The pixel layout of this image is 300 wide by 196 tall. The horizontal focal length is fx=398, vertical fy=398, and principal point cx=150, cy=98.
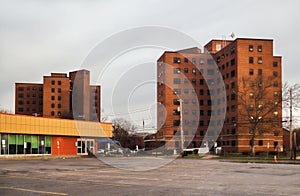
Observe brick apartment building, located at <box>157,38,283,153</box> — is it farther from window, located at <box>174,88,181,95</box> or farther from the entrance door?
the entrance door

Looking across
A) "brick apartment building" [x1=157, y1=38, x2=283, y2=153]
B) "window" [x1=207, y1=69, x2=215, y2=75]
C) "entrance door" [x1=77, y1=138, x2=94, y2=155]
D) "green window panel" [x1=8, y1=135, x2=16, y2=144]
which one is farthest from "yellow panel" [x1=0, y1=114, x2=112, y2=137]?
"window" [x1=207, y1=69, x2=215, y2=75]

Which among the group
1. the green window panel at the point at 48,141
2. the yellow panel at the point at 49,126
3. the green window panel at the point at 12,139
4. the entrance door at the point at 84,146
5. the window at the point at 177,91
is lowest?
the entrance door at the point at 84,146

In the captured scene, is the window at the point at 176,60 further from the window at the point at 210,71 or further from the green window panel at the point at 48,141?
the green window panel at the point at 48,141

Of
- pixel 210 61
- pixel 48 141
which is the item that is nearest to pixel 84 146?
pixel 48 141

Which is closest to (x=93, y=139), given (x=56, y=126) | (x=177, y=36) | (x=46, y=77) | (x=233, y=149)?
(x=56, y=126)

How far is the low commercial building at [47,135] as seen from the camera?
54.2 meters

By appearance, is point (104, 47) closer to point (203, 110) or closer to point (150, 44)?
point (150, 44)

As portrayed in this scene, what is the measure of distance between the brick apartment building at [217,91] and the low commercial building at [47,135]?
2536 centimetres

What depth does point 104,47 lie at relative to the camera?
854 inches

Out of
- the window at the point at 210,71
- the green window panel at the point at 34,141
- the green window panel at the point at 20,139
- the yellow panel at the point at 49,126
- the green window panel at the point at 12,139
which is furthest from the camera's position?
the window at the point at 210,71

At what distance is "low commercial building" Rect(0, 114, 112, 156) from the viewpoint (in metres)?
54.2

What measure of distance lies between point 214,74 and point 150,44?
100143 millimetres

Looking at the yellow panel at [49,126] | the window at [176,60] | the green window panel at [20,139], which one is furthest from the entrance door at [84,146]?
the window at [176,60]

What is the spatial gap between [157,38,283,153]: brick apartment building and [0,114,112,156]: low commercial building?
25361 mm
